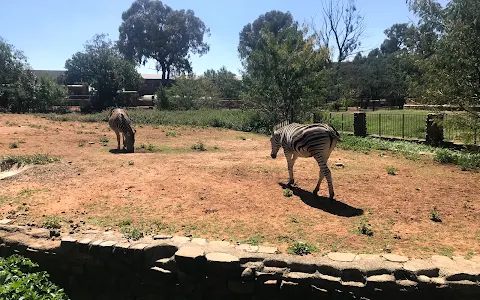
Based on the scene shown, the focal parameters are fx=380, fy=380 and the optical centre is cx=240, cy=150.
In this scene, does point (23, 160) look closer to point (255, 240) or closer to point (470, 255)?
point (255, 240)

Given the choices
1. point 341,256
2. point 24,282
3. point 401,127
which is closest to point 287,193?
point 341,256

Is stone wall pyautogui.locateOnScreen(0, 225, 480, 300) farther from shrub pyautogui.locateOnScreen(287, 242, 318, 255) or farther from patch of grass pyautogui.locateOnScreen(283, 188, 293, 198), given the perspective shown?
patch of grass pyautogui.locateOnScreen(283, 188, 293, 198)

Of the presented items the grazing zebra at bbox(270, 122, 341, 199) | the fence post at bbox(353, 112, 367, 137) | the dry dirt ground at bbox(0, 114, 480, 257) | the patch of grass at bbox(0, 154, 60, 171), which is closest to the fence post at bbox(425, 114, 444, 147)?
the fence post at bbox(353, 112, 367, 137)

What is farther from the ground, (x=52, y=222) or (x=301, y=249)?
(x=52, y=222)

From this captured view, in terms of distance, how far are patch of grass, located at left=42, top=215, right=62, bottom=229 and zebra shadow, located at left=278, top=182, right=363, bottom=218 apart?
4.72 metres

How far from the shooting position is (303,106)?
2127cm

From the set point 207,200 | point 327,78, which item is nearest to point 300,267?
point 207,200

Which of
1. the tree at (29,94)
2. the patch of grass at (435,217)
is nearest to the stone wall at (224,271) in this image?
the patch of grass at (435,217)

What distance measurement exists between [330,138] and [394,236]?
256cm

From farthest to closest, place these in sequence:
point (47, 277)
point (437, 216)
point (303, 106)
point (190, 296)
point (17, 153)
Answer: point (303, 106) < point (17, 153) < point (437, 216) < point (47, 277) < point (190, 296)

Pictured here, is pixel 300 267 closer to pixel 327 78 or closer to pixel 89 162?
pixel 89 162

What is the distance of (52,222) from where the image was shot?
21.7 feet

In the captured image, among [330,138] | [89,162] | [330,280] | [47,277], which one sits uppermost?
[330,138]

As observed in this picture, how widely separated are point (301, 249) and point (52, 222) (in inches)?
170
